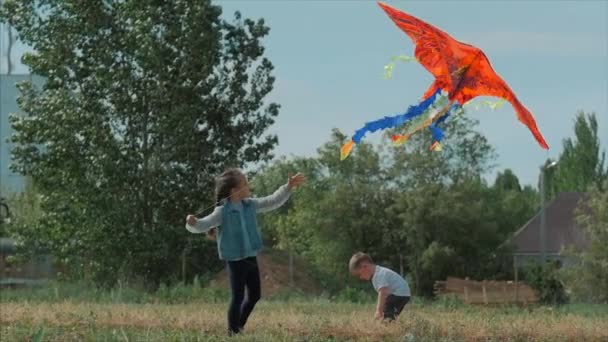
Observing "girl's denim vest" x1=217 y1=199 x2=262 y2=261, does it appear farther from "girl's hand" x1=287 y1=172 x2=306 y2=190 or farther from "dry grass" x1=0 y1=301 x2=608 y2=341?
"dry grass" x1=0 y1=301 x2=608 y2=341

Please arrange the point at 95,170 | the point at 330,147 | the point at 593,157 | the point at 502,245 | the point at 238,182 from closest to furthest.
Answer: the point at 238,182 → the point at 95,170 → the point at 502,245 → the point at 330,147 → the point at 593,157

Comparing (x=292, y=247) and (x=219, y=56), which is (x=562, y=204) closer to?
(x=292, y=247)

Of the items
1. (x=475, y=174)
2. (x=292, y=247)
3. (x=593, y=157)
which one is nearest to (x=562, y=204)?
(x=593, y=157)

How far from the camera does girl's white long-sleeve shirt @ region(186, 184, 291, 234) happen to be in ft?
32.9

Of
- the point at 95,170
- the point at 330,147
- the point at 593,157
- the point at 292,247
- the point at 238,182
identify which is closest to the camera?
the point at 238,182

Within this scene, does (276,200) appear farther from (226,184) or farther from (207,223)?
(207,223)

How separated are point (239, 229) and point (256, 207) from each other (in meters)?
0.27

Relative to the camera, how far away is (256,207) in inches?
403

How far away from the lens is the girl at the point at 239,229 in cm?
1005

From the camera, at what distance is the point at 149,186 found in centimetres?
2630

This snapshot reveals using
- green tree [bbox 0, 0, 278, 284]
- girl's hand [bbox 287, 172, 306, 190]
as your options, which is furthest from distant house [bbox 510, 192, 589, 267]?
girl's hand [bbox 287, 172, 306, 190]

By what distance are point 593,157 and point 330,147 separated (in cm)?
1671

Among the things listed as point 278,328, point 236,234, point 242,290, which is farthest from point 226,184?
point 278,328

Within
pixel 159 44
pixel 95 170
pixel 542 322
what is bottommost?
pixel 542 322
